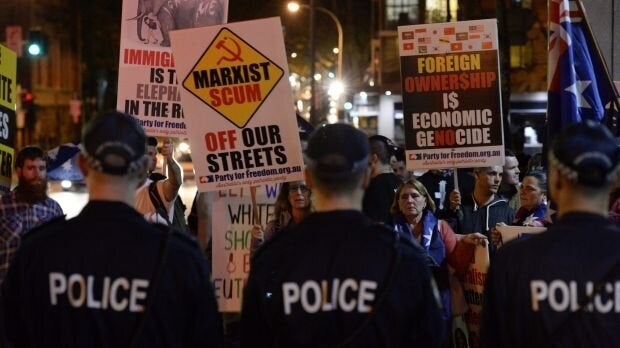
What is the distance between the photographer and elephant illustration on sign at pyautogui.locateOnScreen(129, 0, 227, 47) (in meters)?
8.80

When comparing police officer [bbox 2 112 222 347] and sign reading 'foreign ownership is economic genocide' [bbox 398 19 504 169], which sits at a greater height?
sign reading 'foreign ownership is economic genocide' [bbox 398 19 504 169]

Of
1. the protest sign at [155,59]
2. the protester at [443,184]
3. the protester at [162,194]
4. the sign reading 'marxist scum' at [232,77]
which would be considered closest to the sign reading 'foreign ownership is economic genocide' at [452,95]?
the protester at [443,184]

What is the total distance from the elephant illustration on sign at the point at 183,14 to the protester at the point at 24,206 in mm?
1709

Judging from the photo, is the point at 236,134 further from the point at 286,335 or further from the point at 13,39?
the point at 13,39

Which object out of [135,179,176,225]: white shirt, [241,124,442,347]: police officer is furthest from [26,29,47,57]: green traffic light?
[241,124,442,347]: police officer

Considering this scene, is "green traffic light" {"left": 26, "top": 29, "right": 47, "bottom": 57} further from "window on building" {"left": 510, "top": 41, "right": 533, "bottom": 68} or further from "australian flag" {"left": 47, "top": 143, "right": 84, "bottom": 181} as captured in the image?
"window on building" {"left": 510, "top": 41, "right": 533, "bottom": 68}

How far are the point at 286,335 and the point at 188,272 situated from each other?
0.48 metres

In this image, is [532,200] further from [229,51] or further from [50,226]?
[50,226]

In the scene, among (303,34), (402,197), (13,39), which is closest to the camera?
(402,197)

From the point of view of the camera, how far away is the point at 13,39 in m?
45.2

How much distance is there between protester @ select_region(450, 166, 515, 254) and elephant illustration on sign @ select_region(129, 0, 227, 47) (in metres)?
2.69

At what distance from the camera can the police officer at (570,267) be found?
379 cm

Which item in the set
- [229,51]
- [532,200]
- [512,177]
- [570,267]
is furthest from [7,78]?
[570,267]

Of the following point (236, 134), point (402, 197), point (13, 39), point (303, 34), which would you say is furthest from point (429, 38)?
point (303, 34)
